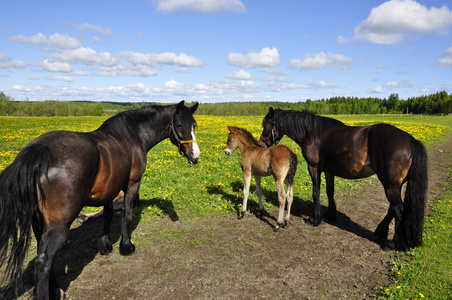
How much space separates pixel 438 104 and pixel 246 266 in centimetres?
12602

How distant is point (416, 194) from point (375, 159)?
968 millimetres

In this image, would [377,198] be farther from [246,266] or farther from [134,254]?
[134,254]

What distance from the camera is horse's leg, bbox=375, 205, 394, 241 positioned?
5.83 metres

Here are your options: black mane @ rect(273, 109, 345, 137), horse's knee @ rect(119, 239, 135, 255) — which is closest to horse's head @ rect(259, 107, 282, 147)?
black mane @ rect(273, 109, 345, 137)

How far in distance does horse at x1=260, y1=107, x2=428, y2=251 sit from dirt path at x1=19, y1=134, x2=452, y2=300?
2.10ft

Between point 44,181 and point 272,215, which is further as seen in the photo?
point 272,215

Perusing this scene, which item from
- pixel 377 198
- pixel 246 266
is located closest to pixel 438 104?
pixel 377 198

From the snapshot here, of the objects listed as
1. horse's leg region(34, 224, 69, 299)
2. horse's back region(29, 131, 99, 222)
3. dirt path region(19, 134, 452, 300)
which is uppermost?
horse's back region(29, 131, 99, 222)

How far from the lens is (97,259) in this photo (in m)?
4.99

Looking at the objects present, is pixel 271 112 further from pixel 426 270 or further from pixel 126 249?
pixel 126 249

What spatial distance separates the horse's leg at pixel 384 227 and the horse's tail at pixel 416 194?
1.56ft

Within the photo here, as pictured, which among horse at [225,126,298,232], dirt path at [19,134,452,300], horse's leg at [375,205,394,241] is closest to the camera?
dirt path at [19,134,452,300]

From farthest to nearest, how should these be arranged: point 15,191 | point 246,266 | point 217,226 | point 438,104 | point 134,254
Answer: point 438,104 < point 217,226 < point 134,254 < point 246,266 < point 15,191

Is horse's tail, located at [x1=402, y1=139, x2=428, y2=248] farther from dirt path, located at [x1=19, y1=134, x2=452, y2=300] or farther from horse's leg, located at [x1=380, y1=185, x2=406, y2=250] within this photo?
dirt path, located at [x1=19, y1=134, x2=452, y2=300]
